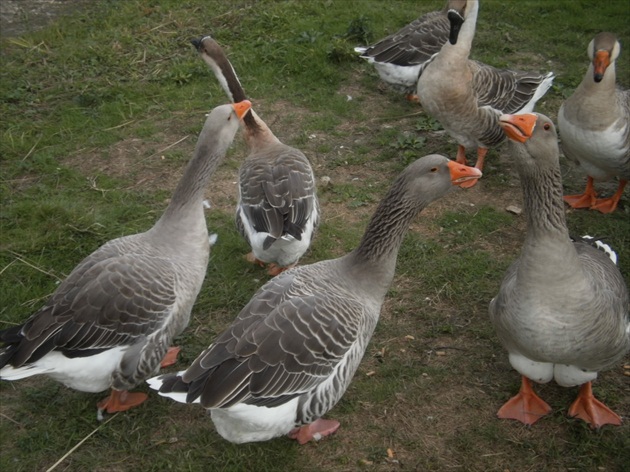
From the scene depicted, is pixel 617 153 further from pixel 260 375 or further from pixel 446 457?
pixel 260 375

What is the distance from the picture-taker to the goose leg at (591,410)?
359 centimetres

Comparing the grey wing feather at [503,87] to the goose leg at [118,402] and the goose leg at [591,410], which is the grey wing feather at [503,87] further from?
the goose leg at [118,402]

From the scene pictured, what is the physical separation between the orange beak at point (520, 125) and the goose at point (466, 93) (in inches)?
98.3

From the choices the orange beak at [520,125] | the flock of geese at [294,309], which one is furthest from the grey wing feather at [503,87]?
the orange beak at [520,125]

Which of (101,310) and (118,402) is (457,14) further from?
(118,402)

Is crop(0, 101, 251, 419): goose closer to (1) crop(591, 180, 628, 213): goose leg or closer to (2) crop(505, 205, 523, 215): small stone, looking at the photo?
(2) crop(505, 205, 523, 215): small stone

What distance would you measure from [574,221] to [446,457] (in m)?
2.53

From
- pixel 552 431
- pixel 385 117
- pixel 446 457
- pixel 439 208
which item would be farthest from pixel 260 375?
pixel 385 117

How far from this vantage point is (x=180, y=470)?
352cm

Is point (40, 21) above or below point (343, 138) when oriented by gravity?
above

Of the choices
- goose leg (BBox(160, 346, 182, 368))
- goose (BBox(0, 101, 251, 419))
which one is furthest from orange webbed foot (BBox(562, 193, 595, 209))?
goose leg (BBox(160, 346, 182, 368))

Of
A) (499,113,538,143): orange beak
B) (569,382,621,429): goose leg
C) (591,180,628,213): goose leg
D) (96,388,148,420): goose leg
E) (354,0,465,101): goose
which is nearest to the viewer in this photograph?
(499,113,538,143): orange beak

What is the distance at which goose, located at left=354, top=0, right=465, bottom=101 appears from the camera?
6520mm

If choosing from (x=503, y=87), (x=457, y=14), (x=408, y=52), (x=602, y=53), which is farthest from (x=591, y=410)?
(x=408, y=52)
